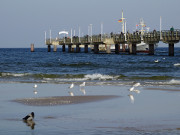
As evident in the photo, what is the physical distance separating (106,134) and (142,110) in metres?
3.38

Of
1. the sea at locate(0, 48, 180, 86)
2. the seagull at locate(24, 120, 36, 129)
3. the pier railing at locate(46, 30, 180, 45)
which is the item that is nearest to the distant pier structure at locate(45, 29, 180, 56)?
the pier railing at locate(46, 30, 180, 45)

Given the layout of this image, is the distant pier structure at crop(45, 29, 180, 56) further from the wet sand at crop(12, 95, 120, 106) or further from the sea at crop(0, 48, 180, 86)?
the wet sand at crop(12, 95, 120, 106)

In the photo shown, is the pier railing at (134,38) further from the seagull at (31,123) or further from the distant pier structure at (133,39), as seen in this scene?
the seagull at (31,123)

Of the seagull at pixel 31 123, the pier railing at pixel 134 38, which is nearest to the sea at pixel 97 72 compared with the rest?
the pier railing at pixel 134 38

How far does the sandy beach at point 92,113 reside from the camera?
1019cm

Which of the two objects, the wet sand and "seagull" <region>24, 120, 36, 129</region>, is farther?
the wet sand

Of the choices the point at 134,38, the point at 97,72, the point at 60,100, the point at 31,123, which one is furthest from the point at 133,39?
the point at 31,123

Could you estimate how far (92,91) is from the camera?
18844mm

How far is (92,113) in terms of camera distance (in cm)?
1238

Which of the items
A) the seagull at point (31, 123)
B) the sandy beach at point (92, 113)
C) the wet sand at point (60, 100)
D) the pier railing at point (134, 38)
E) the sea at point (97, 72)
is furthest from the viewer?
the pier railing at point (134, 38)

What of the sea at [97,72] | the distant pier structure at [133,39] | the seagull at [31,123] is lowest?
the sea at [97,72]

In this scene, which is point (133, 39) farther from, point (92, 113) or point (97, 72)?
point (92, 113)

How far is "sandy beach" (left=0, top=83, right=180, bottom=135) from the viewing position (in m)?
10.2

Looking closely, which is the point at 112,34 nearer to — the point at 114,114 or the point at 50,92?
the point at 50,92
